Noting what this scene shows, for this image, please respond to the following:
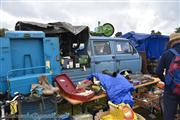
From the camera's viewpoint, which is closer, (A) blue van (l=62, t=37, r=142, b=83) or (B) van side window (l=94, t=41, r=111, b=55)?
(A) blue van (l=62, t=37, r=142, b=83)

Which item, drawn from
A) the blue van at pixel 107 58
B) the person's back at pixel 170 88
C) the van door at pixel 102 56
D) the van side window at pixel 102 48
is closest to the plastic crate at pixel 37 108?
the blue van at pixel 107 58

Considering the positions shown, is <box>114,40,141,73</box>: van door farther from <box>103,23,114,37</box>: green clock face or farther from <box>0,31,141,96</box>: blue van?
<box>103,23,114,37</box>: green clock face

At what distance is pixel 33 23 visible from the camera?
22.8ft

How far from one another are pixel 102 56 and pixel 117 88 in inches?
106

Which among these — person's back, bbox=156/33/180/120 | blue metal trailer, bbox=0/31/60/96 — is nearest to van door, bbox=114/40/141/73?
blue metal trailer, bbox=0/31/60/96

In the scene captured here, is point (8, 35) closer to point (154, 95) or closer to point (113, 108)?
point (113, 108)

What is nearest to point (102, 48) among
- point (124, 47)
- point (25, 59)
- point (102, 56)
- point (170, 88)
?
point (102, 56)

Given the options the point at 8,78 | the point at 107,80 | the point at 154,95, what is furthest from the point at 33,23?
the point at 154,95

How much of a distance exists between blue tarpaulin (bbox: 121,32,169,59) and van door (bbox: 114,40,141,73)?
4059 mm

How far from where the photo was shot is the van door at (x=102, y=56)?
8.25 metres

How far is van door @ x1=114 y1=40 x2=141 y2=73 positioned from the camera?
9.10 metres

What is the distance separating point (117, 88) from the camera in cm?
588

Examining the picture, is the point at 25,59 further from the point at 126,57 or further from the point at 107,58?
the point at 126,57

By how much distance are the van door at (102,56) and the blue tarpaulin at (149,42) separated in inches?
205
